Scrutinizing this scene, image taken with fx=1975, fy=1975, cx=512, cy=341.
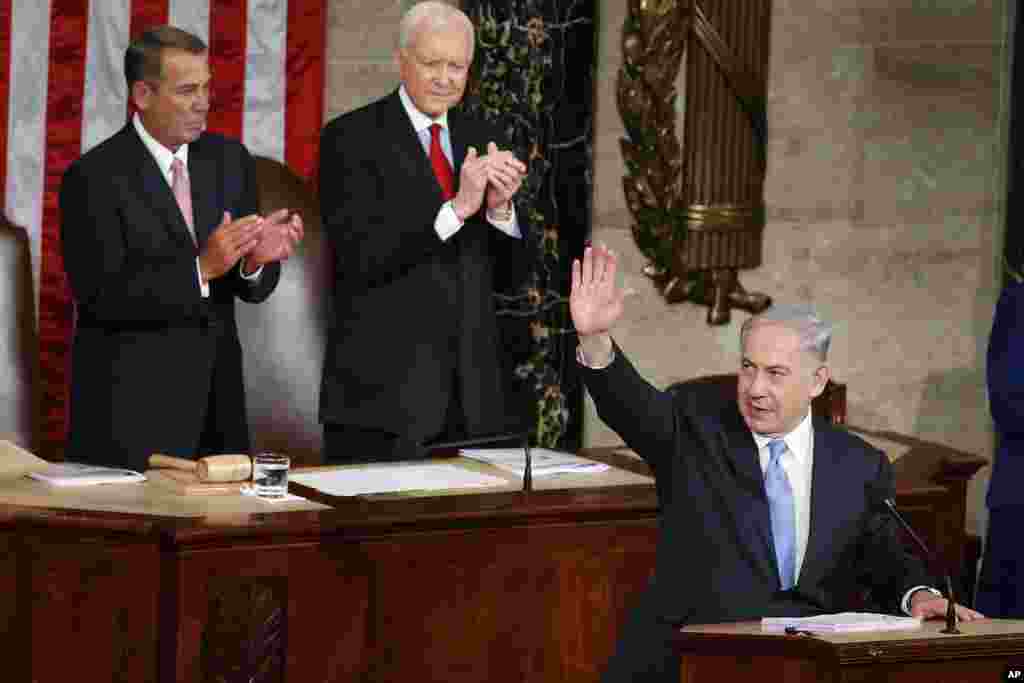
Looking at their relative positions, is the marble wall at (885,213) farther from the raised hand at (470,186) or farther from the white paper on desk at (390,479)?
the white paper on desk at (390,479)

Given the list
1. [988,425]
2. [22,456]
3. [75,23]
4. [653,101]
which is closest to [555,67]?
[653,101]

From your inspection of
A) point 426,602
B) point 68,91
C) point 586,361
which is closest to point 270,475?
point 426,602

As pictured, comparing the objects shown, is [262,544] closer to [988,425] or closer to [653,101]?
[653,101]

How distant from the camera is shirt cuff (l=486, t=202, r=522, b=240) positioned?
5.14 m

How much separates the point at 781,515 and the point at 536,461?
3.49 feet

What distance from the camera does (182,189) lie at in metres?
5.19

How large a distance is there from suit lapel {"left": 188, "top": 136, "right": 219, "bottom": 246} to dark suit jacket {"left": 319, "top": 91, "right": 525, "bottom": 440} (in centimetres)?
30

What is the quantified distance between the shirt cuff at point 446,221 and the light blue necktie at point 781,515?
124 centimetres

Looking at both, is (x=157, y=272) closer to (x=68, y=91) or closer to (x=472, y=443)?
(x=472, y=443)

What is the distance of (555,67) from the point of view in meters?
6.52

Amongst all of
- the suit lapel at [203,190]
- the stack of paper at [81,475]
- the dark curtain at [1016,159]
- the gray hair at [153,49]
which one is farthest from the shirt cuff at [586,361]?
the dark curtain at [1016,159]

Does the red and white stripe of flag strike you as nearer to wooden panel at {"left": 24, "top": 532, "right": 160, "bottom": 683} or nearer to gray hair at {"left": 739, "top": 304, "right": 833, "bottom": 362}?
wooden panel at {"left": 24, "top": 532, "right": 160, "bottom": 683}

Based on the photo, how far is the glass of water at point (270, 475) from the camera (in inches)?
174

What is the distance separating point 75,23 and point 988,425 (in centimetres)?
344
